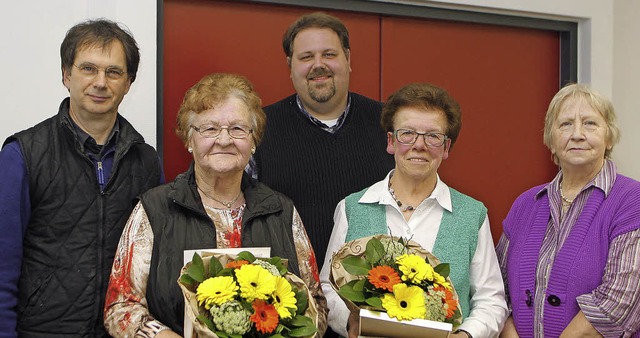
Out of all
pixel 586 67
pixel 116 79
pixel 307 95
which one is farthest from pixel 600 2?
pixel 116 79

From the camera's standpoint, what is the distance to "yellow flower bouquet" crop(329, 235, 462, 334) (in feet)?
7.38

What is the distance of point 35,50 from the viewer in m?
3.37

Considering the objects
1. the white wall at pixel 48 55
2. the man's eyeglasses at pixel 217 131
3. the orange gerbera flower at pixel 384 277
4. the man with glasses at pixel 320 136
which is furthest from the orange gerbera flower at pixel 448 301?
the white wall at pixel 48 55

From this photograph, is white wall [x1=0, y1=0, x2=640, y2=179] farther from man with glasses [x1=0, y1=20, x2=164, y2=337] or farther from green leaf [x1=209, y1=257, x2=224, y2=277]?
green leaf [x1=209, y1=257, x2=224, y2=277]

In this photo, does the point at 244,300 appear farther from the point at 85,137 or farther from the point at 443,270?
the point at 85,137

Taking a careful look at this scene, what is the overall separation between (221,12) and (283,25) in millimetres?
330

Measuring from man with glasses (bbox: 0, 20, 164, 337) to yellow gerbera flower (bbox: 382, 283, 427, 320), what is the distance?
975mm

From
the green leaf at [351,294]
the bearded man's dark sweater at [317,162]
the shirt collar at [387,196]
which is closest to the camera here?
the green leaf at [351,294]

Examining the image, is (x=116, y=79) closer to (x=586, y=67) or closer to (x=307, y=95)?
(x=307, y=95)

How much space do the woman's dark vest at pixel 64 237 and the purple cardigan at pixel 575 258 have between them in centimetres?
144

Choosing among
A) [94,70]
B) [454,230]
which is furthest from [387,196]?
[94,70]

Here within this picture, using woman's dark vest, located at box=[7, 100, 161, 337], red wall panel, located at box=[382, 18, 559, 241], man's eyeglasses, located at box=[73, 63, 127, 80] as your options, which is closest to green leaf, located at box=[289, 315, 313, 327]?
woman's dark vest, located at box=[7, 100, 161, 337]

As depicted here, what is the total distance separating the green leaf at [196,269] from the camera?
217 cm

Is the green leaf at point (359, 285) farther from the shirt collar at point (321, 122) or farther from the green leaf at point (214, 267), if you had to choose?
the shirt collar at point (321, 122)
